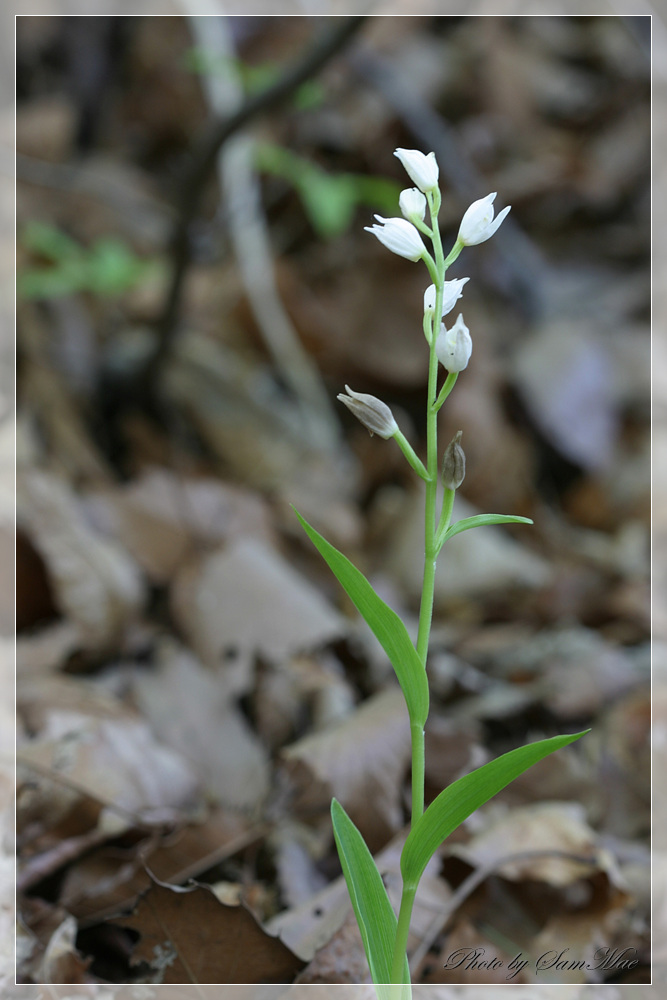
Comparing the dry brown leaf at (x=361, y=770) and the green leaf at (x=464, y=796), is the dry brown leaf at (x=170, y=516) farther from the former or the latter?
the green leaf at (x=464, y=796)

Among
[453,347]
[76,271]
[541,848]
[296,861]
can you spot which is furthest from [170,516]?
[453,347]

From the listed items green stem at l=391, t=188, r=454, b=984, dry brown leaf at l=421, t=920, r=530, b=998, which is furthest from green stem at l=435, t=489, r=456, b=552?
dry brown leaf at l=421, t=920, r=530, b=998

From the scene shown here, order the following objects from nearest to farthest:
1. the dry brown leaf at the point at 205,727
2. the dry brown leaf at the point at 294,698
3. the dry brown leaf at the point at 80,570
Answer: the dry brown leaf at the point at 205,727
the dry brown leaf at the point at 294,698
the dry brown leaf at the point at 80,570

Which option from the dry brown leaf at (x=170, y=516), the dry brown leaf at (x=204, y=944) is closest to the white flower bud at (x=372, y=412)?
the dry brown leaf at (x=204, y=944)

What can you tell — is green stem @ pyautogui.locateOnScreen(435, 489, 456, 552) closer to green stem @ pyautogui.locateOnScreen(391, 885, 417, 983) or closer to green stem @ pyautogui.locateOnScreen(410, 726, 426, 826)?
green stem @ pyautogui.locateOnScreen(410, 726, 426, 826)

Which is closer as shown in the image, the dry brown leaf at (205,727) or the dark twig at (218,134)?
the dry brown leaf at (205,727)

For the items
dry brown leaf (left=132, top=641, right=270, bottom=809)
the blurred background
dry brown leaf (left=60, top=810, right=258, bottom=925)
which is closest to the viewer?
dry brown leaf (left=60, top=810, right=258, bottom=925)

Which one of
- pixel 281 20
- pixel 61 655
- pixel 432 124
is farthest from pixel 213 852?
pixel 281 20
